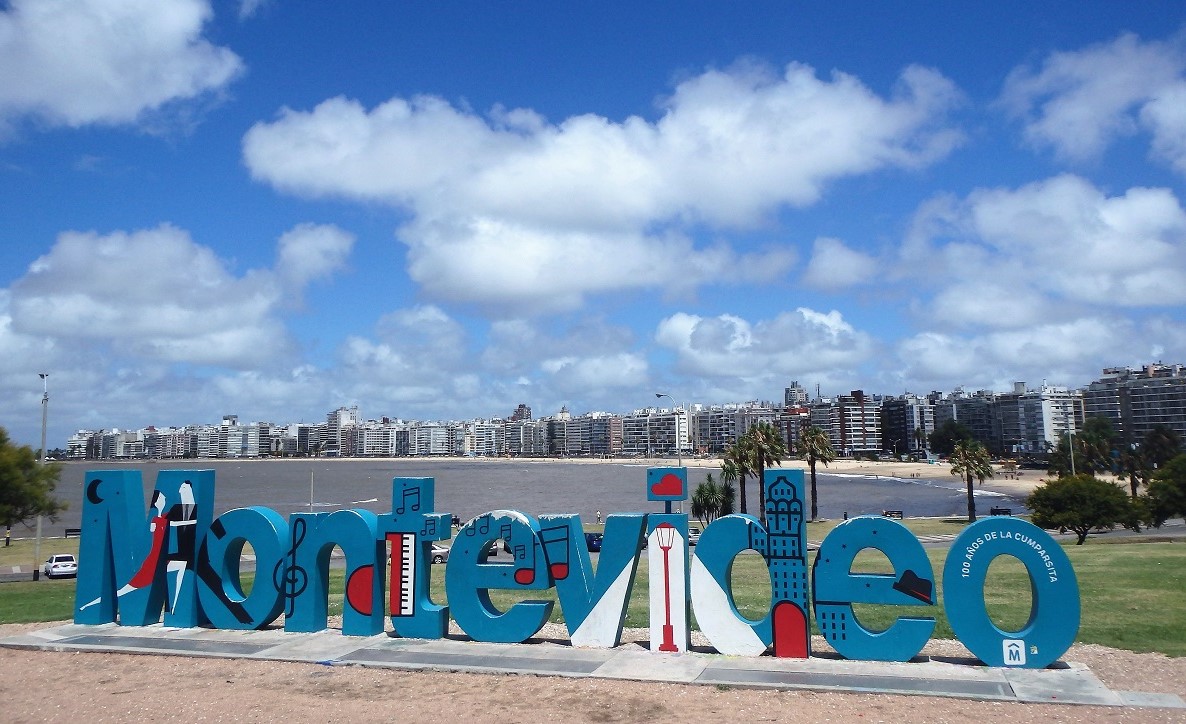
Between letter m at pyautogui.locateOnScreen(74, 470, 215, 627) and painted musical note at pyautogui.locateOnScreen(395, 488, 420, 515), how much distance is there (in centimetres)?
403

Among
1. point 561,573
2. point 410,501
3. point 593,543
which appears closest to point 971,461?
point 593,543

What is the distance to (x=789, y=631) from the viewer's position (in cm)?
1309

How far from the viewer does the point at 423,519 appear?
15.1 meters

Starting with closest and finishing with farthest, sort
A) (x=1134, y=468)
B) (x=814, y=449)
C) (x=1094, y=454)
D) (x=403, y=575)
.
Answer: (x=403, y=575) → (x=814, y=449) → (x=1134, y=468) → (x=1094, y=454)

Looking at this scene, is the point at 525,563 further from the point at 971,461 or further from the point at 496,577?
the point at 971,461

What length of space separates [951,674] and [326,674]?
30.1 ft

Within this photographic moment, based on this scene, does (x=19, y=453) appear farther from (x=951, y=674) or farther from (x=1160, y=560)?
(x=1160, y=560)

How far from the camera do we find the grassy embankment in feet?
46.7

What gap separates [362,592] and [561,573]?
3.81m

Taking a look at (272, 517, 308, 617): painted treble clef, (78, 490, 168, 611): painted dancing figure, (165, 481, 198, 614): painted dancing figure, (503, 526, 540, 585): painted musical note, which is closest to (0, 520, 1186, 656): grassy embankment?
(272, 517, 308, 617): painted treble clef

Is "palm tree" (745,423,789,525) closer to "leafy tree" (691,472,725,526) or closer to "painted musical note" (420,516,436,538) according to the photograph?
"leafy tree" (691,472,725,526)

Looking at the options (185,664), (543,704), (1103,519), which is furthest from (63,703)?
(1103,519)

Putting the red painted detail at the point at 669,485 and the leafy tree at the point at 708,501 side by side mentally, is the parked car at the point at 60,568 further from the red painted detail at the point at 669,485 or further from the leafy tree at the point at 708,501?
the leafy tree at the point at 708,501

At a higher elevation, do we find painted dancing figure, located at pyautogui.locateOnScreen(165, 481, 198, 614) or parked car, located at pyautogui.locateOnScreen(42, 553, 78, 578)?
painted dancing figure, located at pyautogui.locateOnScreen(165, 481, 198, 614)
